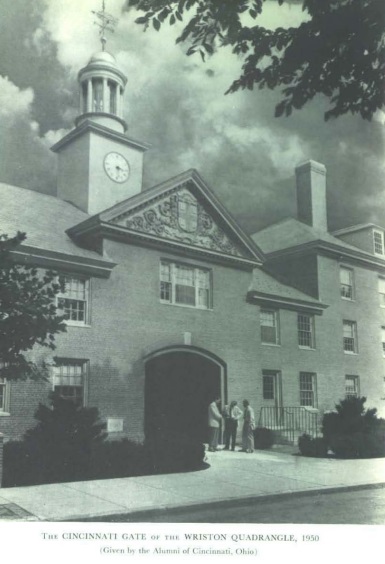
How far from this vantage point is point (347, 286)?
75.2 ft

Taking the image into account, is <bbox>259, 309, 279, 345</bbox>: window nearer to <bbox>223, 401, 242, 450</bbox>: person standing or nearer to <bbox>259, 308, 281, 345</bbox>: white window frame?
<bbox>259, 308, 281, 345</bbox>: white window frame

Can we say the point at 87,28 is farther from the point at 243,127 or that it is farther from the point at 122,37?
the point at 243,127

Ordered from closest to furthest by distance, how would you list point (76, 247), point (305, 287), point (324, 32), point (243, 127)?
1. point (324, 32)
2. point (243, 127)
3. point (76, 247)
4. point (305, 287)

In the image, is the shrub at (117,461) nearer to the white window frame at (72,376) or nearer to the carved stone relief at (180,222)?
the white window frame at (72,376)

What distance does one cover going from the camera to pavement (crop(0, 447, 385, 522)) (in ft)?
26.9

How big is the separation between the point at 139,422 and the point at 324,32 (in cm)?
1188

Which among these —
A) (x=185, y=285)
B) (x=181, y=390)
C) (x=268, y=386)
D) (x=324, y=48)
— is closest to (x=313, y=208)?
(x=268, y=386)

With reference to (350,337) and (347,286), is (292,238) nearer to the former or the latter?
(347,286)

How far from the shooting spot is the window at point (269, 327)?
20.2 meters

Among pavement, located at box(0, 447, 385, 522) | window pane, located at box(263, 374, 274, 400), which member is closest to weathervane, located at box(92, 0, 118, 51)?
pavement, located at box(0, 447, 385, 522)

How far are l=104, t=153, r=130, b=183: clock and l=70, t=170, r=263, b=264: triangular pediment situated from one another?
3186 millimetres
